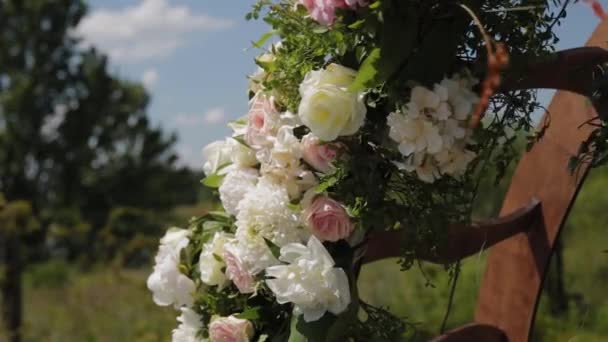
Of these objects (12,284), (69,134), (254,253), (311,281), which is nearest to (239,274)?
(254,253)

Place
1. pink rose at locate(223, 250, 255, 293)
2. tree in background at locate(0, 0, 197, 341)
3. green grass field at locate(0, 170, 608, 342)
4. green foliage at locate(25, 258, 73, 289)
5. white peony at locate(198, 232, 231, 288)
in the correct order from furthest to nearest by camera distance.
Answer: tree in background at locate(0, 0, 197, 341) → green foliage at locate(25, 258, 73, 289) → green grass field at locate(0, 170, 608, 342) → white peony at locate(198, 232, 231, 288) → pink rose at locate(223, 250, 255, 293)

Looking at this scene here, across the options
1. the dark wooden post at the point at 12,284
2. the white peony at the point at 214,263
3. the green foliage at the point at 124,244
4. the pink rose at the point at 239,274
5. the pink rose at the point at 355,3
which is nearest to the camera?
the pink rose at the point at 355,3

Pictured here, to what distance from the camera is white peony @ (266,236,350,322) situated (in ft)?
3.47

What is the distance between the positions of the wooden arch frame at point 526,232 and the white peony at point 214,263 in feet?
0.87

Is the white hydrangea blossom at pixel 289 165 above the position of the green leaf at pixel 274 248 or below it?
above

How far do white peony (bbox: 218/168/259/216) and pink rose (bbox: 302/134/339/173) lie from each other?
0.54 ft

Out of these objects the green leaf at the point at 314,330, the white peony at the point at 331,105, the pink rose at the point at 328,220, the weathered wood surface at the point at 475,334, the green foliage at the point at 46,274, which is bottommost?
the weathered wood surface at the point at 475,334

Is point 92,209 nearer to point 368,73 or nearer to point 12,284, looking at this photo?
point 12,284

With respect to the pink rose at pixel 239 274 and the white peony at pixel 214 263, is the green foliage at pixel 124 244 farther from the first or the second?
the pink rose at pixel 239 274

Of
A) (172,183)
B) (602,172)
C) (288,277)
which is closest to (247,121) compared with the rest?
(288,277)

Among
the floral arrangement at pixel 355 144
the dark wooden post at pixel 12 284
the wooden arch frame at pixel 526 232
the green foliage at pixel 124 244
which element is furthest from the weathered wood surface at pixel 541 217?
the dark wooden post at pixel 12 284

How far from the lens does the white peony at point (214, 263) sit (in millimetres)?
1282

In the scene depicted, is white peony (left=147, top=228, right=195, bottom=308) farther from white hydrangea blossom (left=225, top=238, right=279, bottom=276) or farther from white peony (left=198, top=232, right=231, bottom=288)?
white hydrangea blossom (left=225, top=238, right=279, bottom=276)

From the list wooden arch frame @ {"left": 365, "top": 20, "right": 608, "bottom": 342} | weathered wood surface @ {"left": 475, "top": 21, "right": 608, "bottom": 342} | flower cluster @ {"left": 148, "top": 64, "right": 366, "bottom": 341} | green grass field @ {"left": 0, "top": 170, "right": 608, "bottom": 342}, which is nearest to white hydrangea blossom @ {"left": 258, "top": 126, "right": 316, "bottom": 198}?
flower cluster @ {"left": 148, "top": 64, "right": 366, "bottom": 341}
